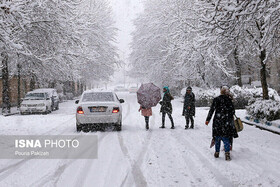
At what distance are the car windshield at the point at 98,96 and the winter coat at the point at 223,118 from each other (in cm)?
553

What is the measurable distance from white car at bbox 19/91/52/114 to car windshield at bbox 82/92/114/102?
9.62 meters

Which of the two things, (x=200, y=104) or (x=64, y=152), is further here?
(x=200, y=104)

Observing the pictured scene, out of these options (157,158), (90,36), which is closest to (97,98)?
(157,158)

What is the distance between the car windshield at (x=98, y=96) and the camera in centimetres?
1137

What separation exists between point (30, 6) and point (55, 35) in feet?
8.01

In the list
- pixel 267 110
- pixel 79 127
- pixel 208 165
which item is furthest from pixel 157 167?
pixel 267 110

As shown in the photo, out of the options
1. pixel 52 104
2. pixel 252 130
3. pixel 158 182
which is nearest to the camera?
pixel 158 182

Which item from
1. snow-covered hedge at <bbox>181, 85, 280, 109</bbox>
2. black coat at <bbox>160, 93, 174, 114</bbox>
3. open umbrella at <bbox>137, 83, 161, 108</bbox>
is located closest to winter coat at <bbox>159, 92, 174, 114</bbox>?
black coat at <bbox>160, 93, 174, 114</bbox>

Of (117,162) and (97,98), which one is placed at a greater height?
(97,98)

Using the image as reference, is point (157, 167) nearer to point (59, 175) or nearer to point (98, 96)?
point (59, 175)

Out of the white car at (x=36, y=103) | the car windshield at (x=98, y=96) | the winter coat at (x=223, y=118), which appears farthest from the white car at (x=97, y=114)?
the white car at (x=36, y=103)

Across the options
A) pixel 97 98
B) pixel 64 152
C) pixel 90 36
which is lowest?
pixel 64 152

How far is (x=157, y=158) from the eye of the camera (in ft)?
22.3

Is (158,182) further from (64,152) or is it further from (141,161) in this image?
(64,152)
